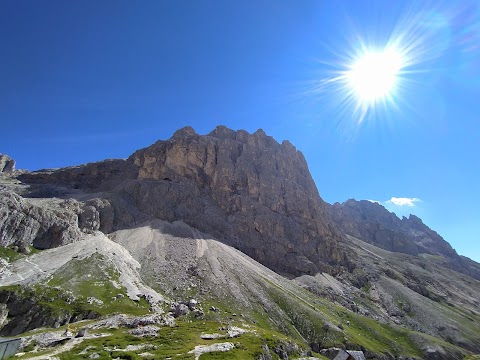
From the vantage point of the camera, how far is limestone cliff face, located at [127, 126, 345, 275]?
163 m

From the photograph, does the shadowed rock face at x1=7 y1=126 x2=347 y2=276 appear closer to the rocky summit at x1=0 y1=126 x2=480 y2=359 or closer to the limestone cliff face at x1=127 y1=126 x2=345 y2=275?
the limestone cliff face at x1=127 y1=126 x2=345 y2=275

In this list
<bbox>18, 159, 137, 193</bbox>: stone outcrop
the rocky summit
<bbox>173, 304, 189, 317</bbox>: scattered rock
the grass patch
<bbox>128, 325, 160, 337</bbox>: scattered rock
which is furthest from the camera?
<bbox>18, 159, 137, 193</bbox>: stone outcrop

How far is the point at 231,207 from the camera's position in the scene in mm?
183500

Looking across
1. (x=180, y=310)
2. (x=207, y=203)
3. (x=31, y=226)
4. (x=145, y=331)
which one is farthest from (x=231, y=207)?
(x=145, y=331)

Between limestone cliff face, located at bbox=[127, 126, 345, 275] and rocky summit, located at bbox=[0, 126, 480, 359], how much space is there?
716mm

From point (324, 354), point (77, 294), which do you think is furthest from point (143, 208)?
point (324, 354)

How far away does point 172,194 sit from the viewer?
172 metres

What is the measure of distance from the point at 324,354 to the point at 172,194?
109323 mm

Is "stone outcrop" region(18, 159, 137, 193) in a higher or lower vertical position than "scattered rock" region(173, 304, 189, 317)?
higher

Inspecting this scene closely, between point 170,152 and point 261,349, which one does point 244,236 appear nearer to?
point 170,152

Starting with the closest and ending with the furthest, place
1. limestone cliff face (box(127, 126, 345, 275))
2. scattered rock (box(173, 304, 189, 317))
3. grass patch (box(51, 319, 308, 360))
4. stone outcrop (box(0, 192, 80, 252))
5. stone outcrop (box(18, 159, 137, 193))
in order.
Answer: grass patch (box(51, 319, 308, 360)) → scattered rock (box(173, 304, 189, 317)) → stone outcrop (box(0, 192, 80, 252)) → limestone cliff face (box(127, 126, 345, 275)) → stone outcrop (box(18, 159, 137, 193))

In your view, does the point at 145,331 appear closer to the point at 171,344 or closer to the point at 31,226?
the point at 171,344

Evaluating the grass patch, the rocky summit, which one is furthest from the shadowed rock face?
the grass patch

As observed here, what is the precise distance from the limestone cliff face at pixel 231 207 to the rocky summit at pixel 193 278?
28.2 inches
